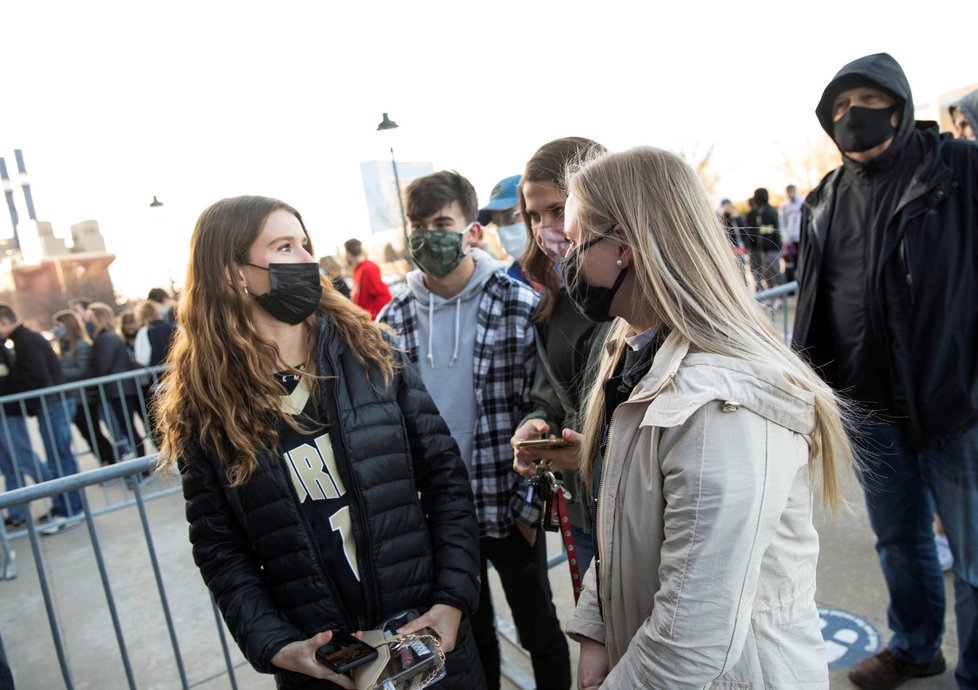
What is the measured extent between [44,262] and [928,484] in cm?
5155

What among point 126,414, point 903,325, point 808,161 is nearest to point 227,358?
point 903,325

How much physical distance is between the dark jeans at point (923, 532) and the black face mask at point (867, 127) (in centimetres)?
103

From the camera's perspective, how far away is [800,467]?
4.10 feet

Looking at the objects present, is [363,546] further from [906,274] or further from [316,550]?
[906,274]

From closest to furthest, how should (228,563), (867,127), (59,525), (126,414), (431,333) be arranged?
1. (228,563)
2. (867,127)
3. (431,333)
4. (59,525)
5. (126,414)

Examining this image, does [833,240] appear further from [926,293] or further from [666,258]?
[666,258]

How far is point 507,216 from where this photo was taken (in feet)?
10.3

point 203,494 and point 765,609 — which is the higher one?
point 203,494

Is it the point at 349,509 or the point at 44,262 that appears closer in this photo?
the point at 349,509

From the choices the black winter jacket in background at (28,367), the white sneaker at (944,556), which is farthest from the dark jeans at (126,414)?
the white sneaker at (944,556)

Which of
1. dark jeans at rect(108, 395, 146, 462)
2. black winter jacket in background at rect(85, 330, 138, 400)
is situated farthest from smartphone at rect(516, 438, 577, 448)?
black winter jacket in background at rect(85, 330, 138, 400)

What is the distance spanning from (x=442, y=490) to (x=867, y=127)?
198 cm

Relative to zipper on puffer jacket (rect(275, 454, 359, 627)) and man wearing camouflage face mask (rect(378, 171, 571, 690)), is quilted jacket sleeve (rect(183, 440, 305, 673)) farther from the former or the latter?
man wearing camouflage face mask (rect(378, 171, 571, 690))

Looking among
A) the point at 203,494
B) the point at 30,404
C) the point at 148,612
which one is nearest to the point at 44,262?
the point at 30,404
